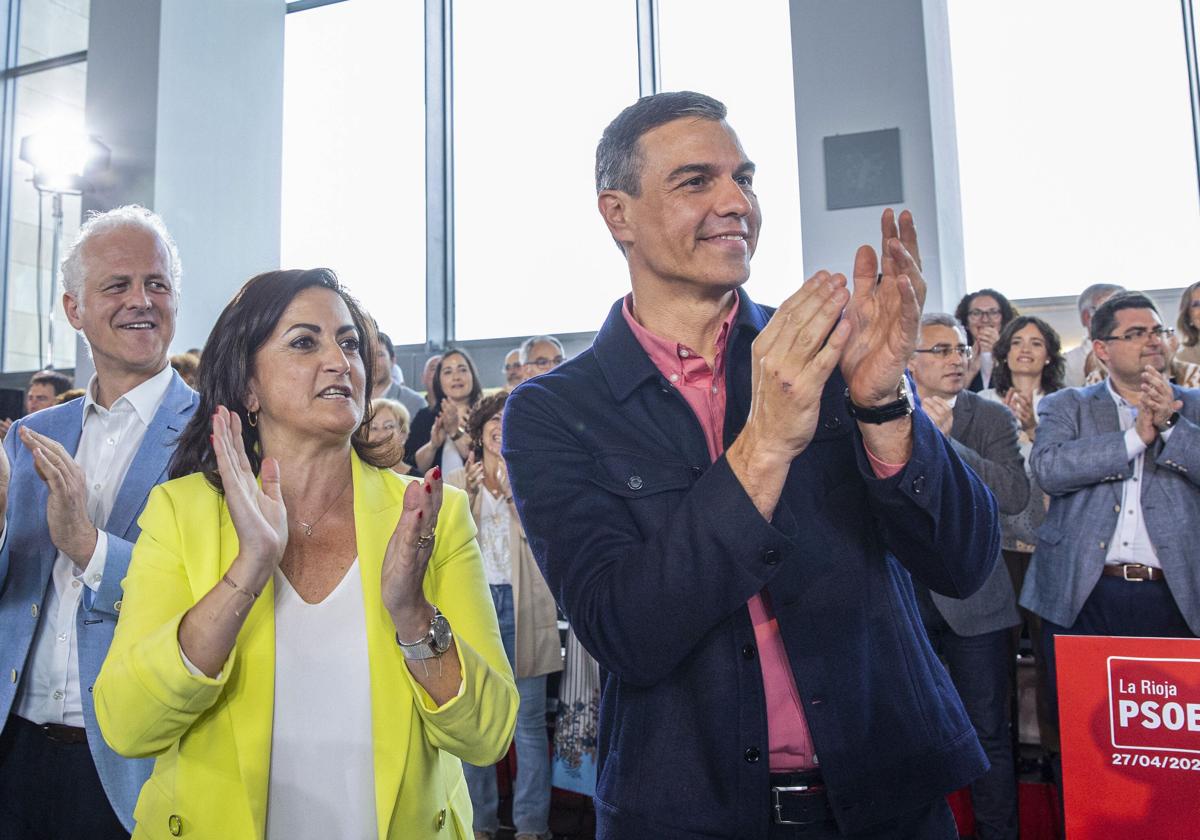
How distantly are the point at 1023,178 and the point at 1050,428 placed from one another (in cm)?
279

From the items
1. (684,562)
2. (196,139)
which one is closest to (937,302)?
(684,562)

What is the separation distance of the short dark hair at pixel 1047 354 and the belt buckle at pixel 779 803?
2.97m

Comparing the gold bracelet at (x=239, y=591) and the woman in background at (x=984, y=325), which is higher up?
the woman in background at (x=984, y=325)

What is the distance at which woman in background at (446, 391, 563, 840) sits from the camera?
3.37 metres

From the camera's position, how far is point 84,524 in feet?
5.55

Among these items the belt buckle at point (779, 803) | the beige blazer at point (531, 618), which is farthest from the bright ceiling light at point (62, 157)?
the belt buckle at point (779, 803)

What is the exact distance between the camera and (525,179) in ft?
21.7

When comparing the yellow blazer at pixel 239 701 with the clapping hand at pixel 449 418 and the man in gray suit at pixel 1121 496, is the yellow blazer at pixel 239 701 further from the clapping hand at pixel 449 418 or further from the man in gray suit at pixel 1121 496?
the clapping hand at pixel 449 418

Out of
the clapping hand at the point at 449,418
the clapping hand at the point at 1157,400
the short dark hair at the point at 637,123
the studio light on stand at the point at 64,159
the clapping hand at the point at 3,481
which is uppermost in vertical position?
the studio light on stand at the point at 64,159

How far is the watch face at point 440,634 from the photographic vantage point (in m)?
1.37

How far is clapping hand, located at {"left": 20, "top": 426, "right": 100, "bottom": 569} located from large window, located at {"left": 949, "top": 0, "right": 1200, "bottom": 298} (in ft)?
15.8

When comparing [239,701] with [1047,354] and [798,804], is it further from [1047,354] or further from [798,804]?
[1047,354]

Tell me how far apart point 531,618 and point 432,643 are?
219cm

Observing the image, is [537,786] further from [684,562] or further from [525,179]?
[525,179]
